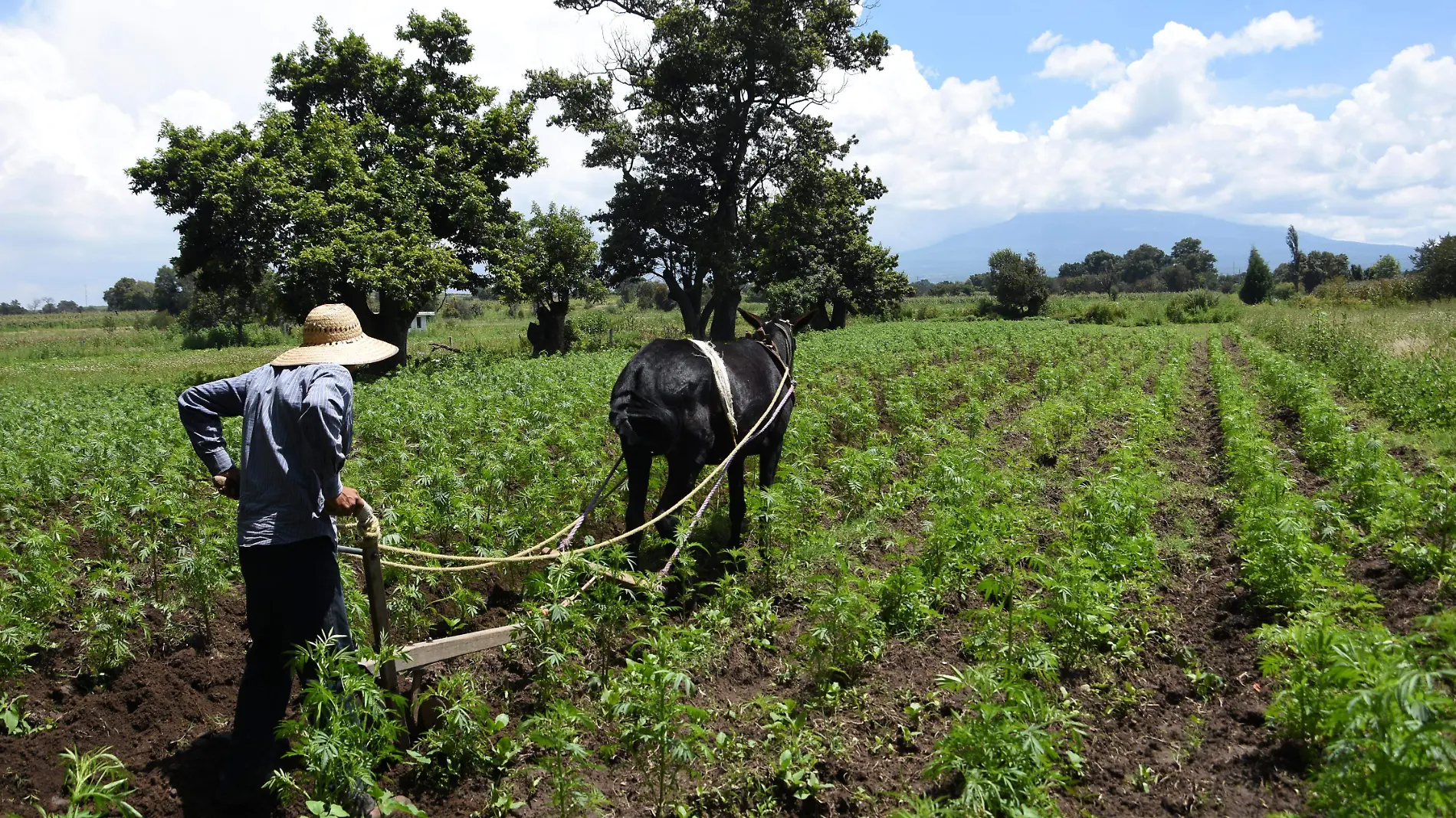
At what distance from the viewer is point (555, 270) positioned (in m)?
30.3

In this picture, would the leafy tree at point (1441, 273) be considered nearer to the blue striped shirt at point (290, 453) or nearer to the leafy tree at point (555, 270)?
the leafy tree at point (555, 270)

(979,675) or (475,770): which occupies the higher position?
(979,675)

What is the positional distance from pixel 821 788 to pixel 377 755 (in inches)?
79.8

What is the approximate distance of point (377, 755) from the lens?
10.3 ft

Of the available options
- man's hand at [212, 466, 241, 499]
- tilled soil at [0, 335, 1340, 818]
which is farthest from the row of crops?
man's hand at [212, 466, 241, 499]


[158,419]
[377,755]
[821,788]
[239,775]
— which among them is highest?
[158,419]

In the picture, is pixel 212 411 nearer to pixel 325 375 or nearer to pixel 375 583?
pixel 325 375

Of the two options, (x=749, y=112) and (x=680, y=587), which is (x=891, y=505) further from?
(x=749, y=112)

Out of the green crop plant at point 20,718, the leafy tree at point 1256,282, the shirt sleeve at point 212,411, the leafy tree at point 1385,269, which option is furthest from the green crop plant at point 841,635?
the leafy tree at point 1385,269

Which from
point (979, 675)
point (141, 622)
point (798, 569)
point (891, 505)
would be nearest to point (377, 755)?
point (979, 675)

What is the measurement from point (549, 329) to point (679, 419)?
1104 inches

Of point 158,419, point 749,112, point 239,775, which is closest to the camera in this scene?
point 239,775

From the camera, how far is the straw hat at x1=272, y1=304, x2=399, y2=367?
368 centimetres

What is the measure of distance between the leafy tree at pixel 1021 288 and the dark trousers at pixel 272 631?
194 ft
